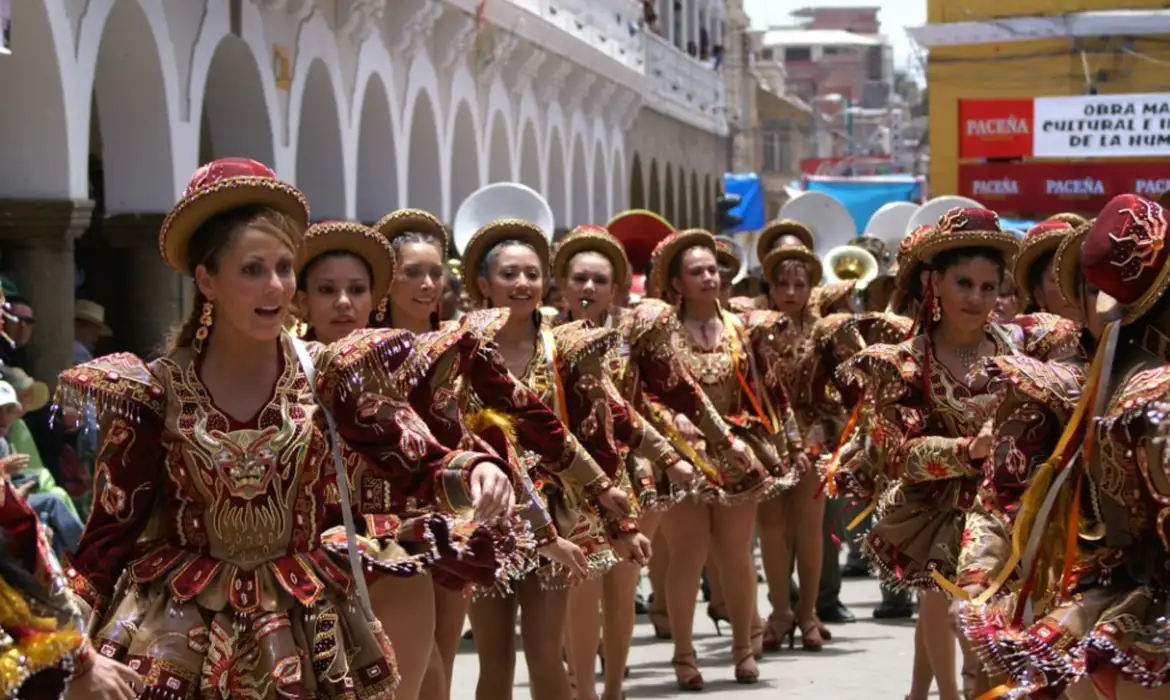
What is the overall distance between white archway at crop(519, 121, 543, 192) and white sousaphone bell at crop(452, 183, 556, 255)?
62.8ft

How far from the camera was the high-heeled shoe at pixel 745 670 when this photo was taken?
1096 centimetres

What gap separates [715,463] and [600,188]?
85.8 ft

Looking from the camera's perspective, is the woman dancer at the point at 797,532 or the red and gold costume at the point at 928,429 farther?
the woman dancer at the point at 797,532

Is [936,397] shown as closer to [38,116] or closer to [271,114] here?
[38,116]

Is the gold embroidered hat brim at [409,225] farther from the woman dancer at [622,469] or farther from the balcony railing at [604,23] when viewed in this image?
the balcony railing at [604,23]

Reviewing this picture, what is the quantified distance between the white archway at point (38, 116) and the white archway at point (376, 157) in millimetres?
9059

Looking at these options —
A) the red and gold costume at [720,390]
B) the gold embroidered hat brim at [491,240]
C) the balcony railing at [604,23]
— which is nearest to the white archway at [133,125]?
the red and gold costume at [720,390]

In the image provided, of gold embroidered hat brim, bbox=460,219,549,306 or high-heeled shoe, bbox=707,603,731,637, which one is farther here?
high-heeled shoe, bbox=707,603,731,637

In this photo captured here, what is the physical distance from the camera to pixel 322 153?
21.3 metres

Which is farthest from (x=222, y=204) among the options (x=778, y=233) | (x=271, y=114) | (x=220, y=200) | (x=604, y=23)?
(x=604, y=23)

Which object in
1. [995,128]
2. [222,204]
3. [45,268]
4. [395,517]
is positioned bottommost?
[395,517]

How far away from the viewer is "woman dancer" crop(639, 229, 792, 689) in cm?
1088

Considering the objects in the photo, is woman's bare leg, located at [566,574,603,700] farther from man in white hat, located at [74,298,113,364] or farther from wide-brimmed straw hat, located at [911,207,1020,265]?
man in white hat, located at [74,298,113,364]

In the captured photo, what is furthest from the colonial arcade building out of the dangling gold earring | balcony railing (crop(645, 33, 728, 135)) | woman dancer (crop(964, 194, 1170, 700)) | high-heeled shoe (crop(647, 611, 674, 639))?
woman dancer (crop(964, 194, 1170, 700))
